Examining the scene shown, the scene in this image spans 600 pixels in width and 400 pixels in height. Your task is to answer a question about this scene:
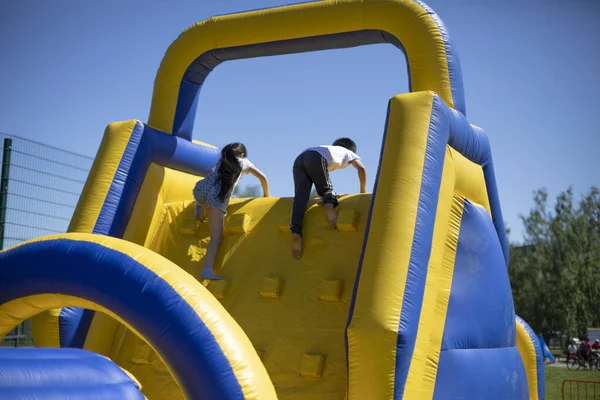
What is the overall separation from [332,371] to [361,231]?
976mm

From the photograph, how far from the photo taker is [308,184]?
4992mm

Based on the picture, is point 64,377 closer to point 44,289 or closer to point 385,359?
point 44,289

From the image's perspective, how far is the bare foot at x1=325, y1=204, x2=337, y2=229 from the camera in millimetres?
4828

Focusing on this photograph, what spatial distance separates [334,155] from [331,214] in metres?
0.50

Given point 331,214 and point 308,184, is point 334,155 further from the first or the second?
point 331,214

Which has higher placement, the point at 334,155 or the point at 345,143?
the point at 345,143

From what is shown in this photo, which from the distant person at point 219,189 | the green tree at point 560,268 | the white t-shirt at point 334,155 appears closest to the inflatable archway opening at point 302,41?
the white t-shirt at point 334,155

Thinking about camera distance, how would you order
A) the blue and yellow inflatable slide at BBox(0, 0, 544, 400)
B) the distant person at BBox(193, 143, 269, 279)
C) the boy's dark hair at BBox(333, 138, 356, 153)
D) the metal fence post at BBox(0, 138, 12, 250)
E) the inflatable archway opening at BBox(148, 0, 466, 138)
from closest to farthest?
the blue and yellow inflatable slide at BBox(0, 0, 544, 400) → the inflatable archway opening at BBox(148, 0, 466, 138) → the distant person at BBox(193, 143, 269, 279) → the boy's dark hair at BBox(333, 138, 356, 153) → the metal fence post at BBox(0, 138, 12, 250)

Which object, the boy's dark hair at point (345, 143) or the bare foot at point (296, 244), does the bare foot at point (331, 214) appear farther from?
the boy's dark hair at point (345, 143)

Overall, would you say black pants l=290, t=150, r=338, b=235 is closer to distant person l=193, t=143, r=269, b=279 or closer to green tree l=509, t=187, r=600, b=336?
distant person l=193, t=143, r=269, b=279

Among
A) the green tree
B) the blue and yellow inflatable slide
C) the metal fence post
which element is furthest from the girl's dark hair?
the green tree

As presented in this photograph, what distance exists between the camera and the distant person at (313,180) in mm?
4867

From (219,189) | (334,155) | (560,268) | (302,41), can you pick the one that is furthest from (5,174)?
(560,268)

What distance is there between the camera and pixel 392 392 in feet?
12.2
